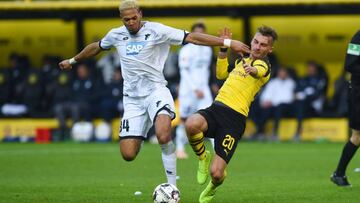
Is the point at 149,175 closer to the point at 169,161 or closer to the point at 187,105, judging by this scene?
the point at 187,105

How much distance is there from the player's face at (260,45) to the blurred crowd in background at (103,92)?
1141cm

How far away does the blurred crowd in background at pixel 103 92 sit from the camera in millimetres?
23312

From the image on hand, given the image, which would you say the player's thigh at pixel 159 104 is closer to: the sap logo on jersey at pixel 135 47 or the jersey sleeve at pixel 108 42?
the sap logo on jersey at pixel 135 47

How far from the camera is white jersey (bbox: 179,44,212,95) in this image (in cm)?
1734

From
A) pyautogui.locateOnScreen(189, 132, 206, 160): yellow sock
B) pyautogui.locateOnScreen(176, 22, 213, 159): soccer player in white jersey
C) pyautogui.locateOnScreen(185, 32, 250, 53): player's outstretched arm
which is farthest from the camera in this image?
pyautogui.locateOnScreen(176, 22, 213, 159): soccer player in white jersey

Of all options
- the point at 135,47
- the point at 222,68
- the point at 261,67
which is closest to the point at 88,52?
the point at 135,47

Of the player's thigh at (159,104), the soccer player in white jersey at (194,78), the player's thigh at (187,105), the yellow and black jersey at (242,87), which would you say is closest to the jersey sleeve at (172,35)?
the player's thigh at (159,104)

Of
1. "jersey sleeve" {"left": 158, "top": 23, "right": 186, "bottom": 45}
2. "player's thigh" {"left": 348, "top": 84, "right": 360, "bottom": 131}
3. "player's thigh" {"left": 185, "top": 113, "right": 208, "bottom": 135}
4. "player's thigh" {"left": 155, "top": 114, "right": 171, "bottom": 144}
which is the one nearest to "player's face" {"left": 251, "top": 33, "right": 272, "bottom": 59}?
"jersey sleeve" {"left": 158, "top": 23, "right": 186, "bottom": 45}

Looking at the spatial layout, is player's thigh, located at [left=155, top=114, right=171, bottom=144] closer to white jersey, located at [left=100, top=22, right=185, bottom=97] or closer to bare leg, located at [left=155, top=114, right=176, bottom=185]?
bare leg, located at [left=155, top=114, right=176, bottom=185]

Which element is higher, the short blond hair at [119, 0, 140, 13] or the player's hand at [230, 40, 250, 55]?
the short blond hair at [119, 0, 140, 13]

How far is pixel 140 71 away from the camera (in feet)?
37.2

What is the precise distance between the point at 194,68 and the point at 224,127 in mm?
6875

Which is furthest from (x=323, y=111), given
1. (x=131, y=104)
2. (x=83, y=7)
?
(x=131, y=104)

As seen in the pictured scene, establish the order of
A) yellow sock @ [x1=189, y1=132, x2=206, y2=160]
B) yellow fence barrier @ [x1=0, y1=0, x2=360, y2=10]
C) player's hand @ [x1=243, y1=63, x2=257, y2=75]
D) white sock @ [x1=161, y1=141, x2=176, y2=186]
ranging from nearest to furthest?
player's hand @ [x1=243, y1=63, x2=257, y2=75] → yellow sock @ [x1=189, y1=132, x2=206, y2=160] → white sock @ [x1=161, y1=141, x2=176, y2=186] → yellow fence barrier @ [x1=0, y1=0, x2=360, y2=10]
